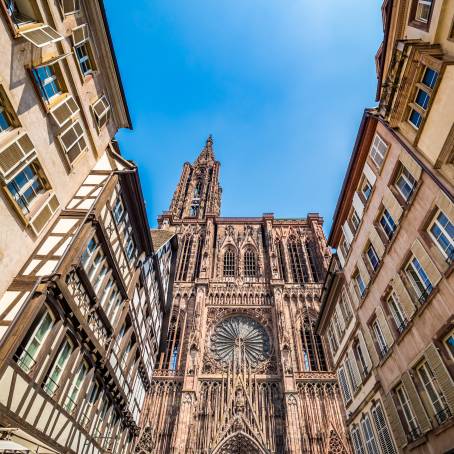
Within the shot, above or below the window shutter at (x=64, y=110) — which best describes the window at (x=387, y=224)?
below

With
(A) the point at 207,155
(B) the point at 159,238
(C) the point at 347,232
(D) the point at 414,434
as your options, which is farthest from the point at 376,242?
(A) the point at 207,155

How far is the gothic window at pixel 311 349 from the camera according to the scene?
2789 cm

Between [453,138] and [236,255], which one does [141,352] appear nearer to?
[453,138]

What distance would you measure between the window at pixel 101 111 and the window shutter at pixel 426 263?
12259 mm

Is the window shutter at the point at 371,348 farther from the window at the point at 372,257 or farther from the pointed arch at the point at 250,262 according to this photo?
the pointed arch at the point at 250,262

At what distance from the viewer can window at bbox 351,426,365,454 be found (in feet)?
41.5

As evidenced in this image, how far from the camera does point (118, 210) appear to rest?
13.6 meters

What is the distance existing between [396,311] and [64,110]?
12849 millimetres

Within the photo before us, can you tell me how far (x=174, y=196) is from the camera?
47250 millimetres

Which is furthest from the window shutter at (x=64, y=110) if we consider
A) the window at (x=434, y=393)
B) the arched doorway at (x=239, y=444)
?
the arched doorway at (x=239, y=444)

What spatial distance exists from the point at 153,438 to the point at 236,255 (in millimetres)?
20757

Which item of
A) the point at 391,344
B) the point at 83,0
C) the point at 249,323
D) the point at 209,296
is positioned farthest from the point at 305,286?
the point at 83,0

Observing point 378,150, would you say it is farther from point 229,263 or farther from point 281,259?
point 229,263

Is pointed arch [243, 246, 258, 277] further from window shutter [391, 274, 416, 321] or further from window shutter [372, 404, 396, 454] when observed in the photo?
window shutter [391, 274, 416, 321]
